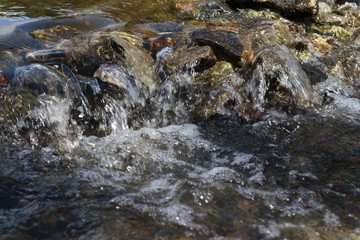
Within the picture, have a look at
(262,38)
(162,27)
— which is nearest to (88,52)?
(162,27)

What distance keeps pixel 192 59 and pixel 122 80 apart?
985 mm

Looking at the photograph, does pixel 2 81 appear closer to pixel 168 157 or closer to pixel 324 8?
pixel 168 157

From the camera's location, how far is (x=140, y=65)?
15.5ft

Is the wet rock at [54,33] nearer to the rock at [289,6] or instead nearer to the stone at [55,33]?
the stone at [55,33]

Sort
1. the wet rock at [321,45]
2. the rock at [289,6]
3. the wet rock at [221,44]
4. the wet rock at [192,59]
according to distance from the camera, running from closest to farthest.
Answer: the wet rock at [192,59] < the wet rock at [221,44] < the wet rock at [321,45] < the rock at [289,6]

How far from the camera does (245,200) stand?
2.72 m

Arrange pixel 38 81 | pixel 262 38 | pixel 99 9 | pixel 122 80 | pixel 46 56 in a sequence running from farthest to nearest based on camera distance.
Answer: pixel 99 9
pixel 262 38
pixel 46 56
pixel 122 80
pixel 38 81

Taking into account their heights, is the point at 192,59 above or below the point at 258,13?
below

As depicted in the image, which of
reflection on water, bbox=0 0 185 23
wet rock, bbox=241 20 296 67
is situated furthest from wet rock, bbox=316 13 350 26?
reflection on water, bbox=0 0 185 23

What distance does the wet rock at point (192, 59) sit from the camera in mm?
4707

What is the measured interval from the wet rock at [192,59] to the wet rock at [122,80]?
1.81ft

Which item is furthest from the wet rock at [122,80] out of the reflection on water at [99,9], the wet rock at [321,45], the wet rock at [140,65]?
the wet rock at [321,45]

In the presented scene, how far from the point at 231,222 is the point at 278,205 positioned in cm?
44

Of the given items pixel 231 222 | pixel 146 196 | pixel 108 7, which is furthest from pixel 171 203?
pixel 108 7
